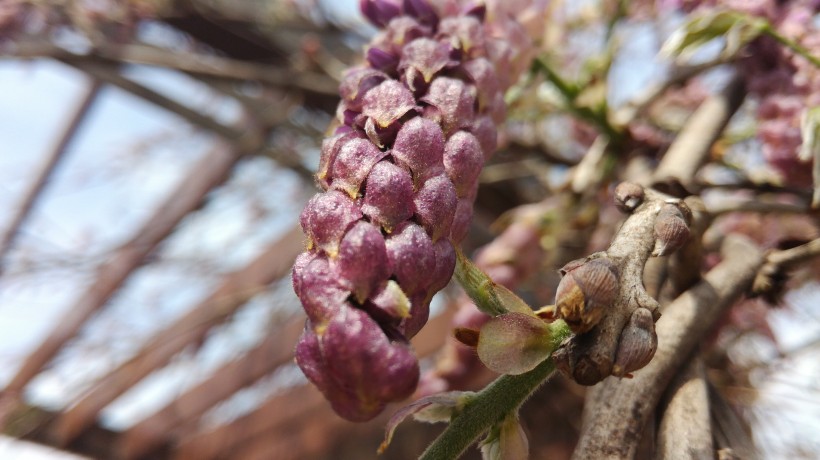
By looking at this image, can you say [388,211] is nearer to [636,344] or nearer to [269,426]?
[636,344]

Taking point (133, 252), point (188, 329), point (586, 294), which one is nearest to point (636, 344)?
point (586, 294)

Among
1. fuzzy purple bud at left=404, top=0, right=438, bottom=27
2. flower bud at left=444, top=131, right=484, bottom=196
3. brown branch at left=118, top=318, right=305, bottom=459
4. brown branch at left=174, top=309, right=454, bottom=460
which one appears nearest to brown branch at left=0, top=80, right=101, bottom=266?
brown branch at left=118, top=318, right=305, bottom=459

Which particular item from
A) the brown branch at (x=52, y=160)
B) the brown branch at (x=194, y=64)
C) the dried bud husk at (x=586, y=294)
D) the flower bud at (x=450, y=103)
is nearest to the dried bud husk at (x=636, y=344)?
the dried bud husk at (x=586, y=294)

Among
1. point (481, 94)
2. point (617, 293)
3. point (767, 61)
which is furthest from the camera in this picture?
point (767, 61)

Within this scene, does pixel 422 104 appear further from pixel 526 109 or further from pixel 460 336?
pixel 526 109

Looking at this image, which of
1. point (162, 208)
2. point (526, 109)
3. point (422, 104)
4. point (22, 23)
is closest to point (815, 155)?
point (422, 104)

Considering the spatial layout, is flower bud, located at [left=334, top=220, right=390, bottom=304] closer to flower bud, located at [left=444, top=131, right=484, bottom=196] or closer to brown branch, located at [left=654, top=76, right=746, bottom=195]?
flower bud, located at [left=444, top=131, right=484, bottom=196]

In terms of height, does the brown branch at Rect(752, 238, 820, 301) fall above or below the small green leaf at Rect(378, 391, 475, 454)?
below
